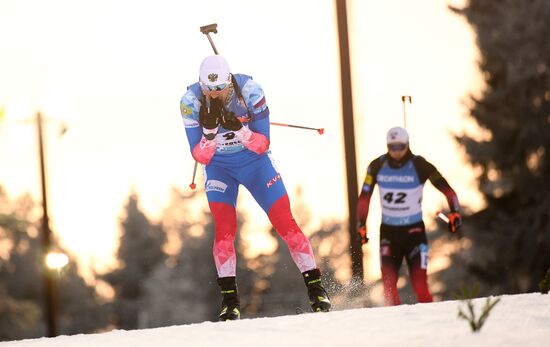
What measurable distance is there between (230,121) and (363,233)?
269cm

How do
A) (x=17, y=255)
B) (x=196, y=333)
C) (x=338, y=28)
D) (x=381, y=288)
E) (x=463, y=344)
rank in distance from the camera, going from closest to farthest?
(x=463, y=344)
(x=196, y=333)
(x=338, y=28)
(x=381, y=288)
(x=17, y=255)

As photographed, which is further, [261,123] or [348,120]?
[348,120]

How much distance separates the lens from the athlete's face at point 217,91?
33.1 feet

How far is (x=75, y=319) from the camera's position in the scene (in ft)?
227

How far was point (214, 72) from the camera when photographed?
10.0 metres

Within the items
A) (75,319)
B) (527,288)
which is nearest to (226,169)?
(527,288)

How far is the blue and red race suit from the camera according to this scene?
10.3m

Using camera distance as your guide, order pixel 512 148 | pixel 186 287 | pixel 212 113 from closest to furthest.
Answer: pixel 212 113, pixel 512 148, pixel 186 287

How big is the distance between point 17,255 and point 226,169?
55.1 m

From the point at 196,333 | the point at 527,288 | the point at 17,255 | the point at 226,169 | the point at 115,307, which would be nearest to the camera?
the point at 196,333

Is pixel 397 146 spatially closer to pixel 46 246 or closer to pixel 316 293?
pixel 316 293

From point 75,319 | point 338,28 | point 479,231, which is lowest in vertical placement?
point 75,319

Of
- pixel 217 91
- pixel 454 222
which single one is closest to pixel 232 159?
pixel 217 91

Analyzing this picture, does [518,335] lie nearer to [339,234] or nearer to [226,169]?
[226,169]
